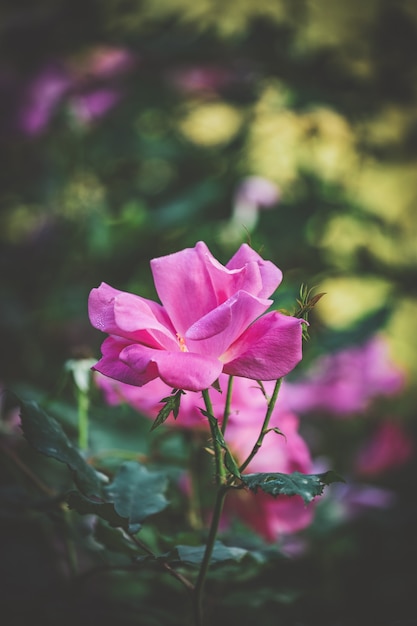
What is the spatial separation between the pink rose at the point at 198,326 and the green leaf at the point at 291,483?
0.05 meters

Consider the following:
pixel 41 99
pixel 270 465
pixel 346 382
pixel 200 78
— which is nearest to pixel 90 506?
pixel 270 465

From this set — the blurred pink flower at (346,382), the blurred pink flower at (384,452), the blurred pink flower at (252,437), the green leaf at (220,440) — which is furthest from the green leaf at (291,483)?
the blurred pink flower at (384,452)

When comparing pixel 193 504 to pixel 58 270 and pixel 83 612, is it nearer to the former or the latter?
pixel 83 612

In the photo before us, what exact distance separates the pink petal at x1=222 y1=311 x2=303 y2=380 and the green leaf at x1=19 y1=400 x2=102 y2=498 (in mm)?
104

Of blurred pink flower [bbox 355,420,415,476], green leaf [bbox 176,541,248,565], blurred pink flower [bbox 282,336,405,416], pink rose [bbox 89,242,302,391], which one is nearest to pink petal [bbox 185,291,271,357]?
pink rose [bbox 89,242,302,391]

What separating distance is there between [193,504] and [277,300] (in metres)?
0.17

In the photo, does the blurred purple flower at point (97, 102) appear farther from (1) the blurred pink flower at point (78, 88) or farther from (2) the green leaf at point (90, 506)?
(2) the green leaf at point (90, 506)

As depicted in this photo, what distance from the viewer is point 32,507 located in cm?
37

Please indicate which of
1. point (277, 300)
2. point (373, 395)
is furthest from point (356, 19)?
point (277, 300)

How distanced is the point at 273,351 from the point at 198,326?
0.04m

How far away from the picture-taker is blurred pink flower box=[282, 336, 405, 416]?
2.65ft

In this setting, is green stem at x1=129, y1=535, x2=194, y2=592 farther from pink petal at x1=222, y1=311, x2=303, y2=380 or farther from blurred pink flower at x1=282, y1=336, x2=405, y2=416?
blurred pink flower at x1=282, y1=336, x2=405, y2=416

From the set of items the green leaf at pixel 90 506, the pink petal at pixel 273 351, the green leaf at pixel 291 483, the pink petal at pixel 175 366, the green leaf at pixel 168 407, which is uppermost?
the pink petal at pixel 273 351

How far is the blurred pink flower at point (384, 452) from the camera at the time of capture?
0.85 m
